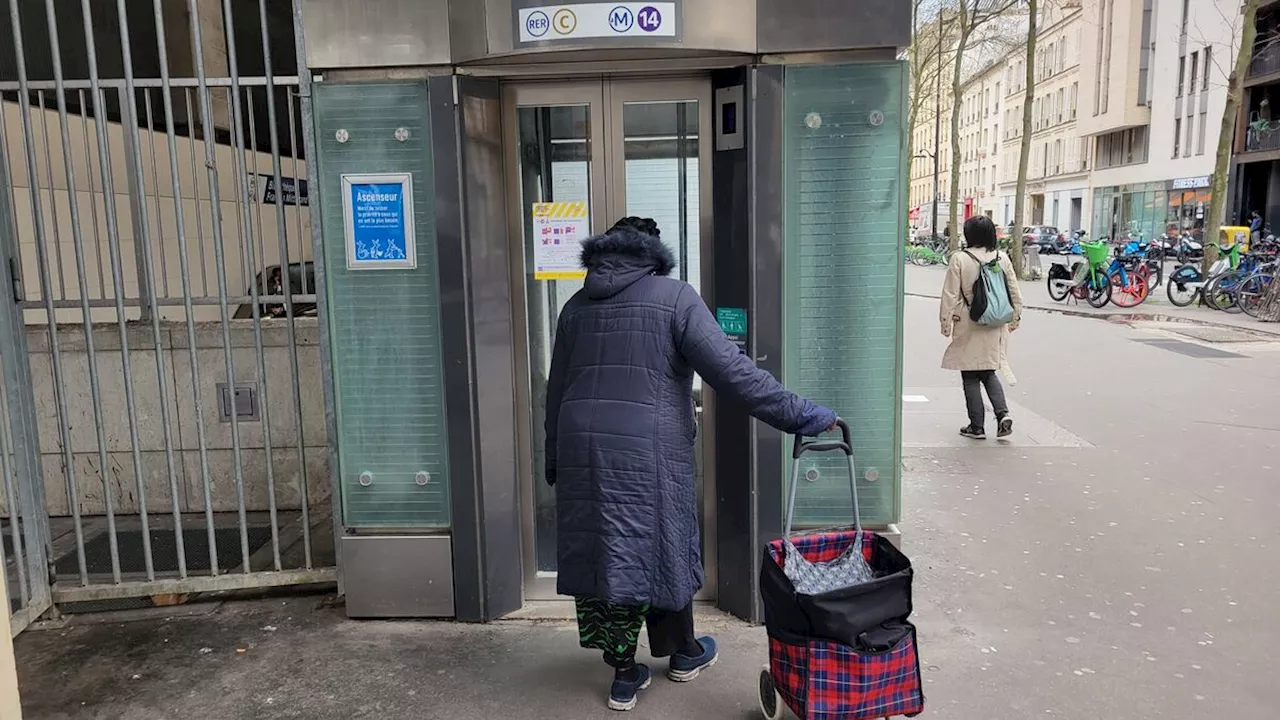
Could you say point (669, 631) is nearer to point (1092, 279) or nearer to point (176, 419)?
point (176, 419)

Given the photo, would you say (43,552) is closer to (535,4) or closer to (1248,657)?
(535,4)

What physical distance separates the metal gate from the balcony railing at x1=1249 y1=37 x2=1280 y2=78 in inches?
1452

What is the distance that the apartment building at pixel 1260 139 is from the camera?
32.9 meters

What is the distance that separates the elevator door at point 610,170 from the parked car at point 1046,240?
1538 inches

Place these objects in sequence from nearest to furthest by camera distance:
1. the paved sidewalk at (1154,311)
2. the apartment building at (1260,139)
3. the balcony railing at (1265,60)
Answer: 1. the paved sidewalk at (1154,311)
2. the balcony railing at (1265,60)
3. the apartment building at (1260,139)

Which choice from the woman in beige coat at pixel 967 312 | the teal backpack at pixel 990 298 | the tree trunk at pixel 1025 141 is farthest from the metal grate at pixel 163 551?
the tree trunk at pixel 1025 141

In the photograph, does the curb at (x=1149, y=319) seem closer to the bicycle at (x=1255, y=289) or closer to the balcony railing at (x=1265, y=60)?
the bicycle at (x=1255, y=289)

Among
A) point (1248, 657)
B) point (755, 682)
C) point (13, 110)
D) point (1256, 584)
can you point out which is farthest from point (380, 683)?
point (13, 110)

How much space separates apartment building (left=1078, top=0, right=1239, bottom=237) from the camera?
39.2 metres

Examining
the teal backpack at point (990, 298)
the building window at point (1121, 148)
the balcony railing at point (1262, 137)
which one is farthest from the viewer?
the building window at point (1121, 148)

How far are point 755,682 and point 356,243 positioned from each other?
7.85 feet

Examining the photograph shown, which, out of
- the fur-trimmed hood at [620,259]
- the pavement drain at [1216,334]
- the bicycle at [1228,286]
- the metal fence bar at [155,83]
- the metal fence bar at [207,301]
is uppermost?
the metal fence bar at [155,83]

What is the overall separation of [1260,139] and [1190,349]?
95.1 feet

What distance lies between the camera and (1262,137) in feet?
110
